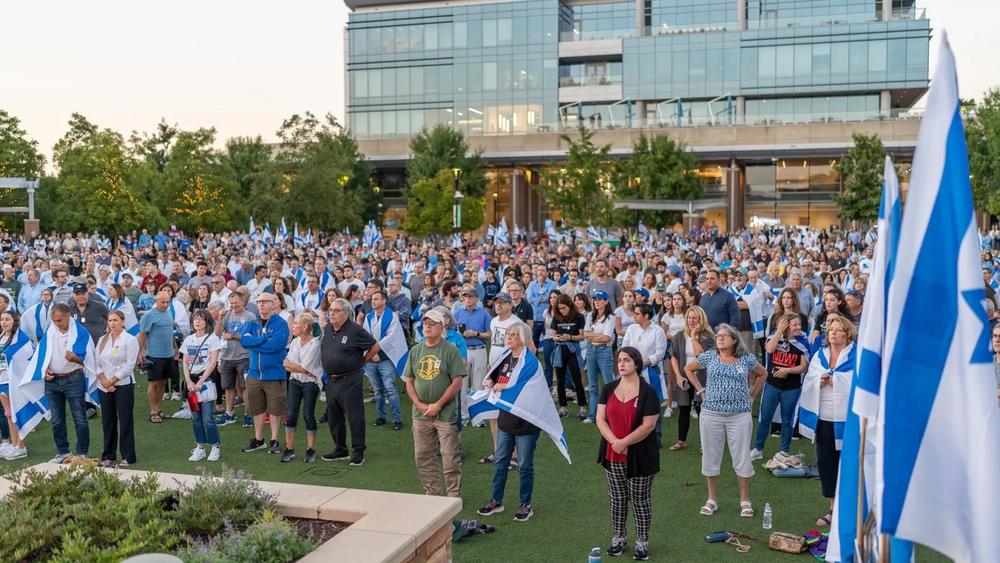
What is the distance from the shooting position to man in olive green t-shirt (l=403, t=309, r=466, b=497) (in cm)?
777

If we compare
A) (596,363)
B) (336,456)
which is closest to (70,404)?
(336,456)

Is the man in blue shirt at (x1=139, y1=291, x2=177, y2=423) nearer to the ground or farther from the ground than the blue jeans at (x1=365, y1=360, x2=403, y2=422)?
farther from the ground

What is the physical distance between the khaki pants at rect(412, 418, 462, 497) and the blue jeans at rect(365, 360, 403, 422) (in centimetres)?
346

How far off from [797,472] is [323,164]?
1737 inches

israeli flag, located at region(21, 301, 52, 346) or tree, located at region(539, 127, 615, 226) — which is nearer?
israeli flag, located at region(21, 301, 52, 346)

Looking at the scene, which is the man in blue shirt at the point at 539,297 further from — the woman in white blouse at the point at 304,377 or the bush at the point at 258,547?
the bush at the point at 258,547

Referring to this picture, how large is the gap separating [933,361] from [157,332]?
10234mm

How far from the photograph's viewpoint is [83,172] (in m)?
48.9

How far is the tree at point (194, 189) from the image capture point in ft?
176

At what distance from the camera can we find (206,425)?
9.73m

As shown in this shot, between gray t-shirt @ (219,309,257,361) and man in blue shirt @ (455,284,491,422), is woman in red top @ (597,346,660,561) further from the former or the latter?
gray t-shirt @ (219,309,257,361)

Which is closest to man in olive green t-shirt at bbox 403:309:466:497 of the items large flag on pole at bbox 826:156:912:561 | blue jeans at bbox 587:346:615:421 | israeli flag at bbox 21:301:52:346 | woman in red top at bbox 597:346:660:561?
woman in red top at bbox 597:346:660:561

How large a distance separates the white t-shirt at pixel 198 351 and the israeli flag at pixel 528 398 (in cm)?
363

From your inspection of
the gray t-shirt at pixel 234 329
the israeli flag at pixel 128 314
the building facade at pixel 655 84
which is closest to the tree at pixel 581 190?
the building facade at pixel 655 84
